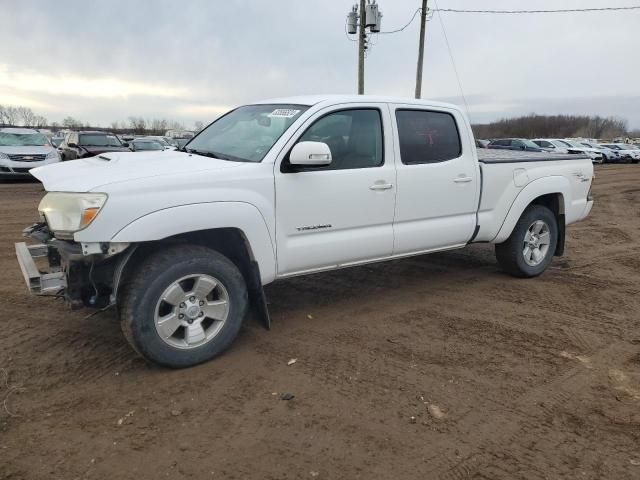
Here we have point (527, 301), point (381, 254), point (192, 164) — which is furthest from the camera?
point (527, 301)

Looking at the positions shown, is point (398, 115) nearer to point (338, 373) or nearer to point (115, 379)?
point (338, 373)

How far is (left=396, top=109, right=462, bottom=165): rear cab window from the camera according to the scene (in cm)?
464

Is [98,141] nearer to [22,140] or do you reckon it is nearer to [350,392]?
[22,140]

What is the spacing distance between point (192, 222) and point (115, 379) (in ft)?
3.87

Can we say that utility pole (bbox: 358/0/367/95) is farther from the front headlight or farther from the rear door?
the front headlight

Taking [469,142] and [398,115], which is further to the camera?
[469,142]

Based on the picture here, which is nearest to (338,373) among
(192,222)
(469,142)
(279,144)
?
(192,222)

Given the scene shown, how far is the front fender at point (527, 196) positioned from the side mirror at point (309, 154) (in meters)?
2.57

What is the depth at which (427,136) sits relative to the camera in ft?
15.9

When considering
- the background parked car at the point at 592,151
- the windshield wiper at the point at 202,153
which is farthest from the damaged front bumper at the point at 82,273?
the background parked car at the point at 592,151

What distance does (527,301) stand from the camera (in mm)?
5109

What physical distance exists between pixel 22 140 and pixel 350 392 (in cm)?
1601

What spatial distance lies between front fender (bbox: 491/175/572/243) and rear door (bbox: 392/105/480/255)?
522 mm

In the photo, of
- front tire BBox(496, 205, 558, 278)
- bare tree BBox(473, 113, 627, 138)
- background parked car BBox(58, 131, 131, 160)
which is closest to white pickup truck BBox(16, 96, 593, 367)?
front tire BBox(496, 205, 558, 278)
